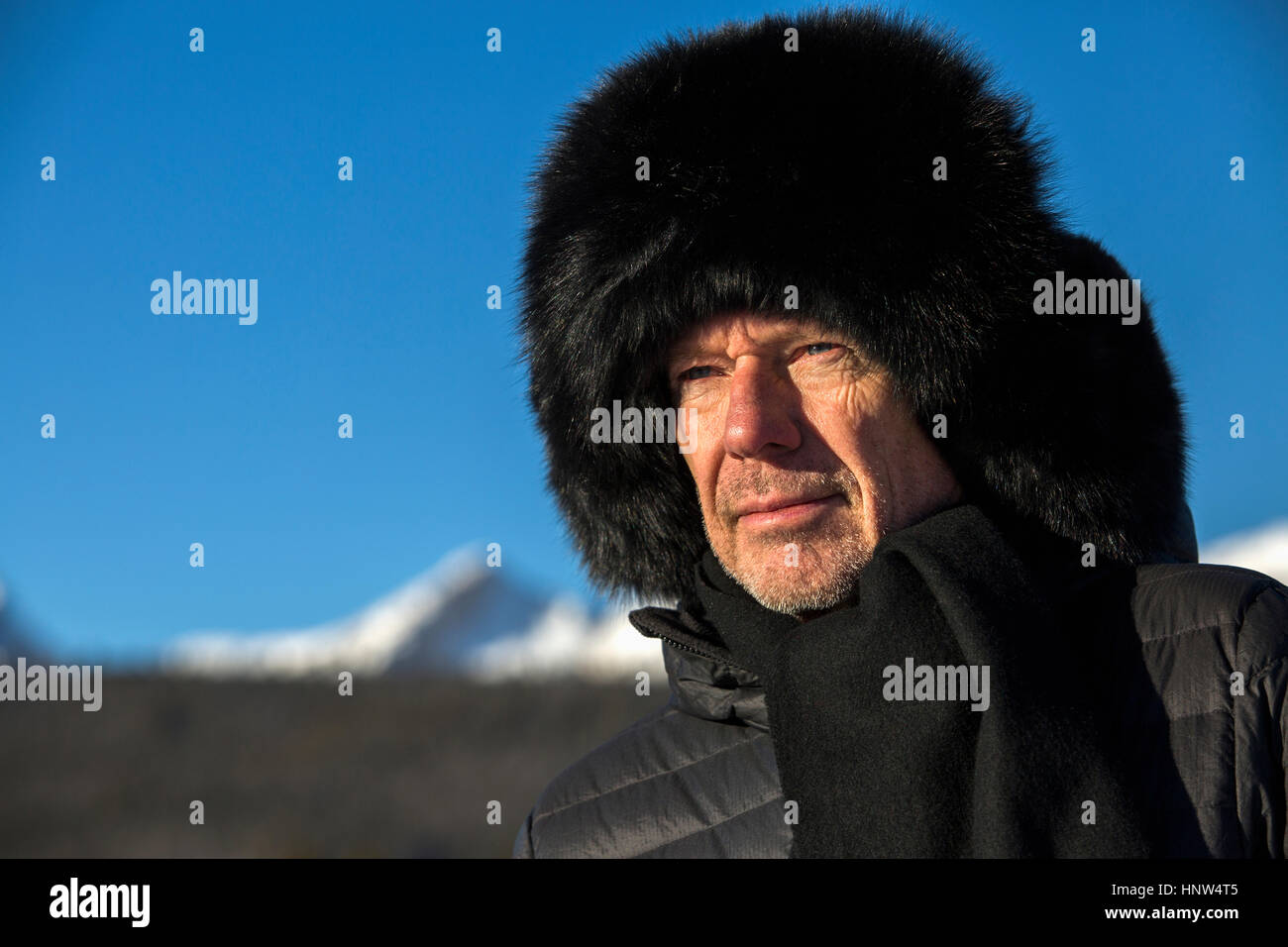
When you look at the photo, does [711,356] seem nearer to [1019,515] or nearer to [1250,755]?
[1019,515]

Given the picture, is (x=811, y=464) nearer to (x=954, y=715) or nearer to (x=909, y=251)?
(x=909, y=251)

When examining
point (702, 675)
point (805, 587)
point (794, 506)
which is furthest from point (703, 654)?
point (794, 506)

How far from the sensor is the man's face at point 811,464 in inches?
109

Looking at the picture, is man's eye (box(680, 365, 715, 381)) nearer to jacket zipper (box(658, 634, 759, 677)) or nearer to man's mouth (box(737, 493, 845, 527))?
man's mouth (box(737, 493, 845, 527))

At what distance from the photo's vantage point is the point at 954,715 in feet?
7.64

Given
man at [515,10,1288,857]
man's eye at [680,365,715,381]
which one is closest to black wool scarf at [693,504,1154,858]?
man at [515,10,1288,857]

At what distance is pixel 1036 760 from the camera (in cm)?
219

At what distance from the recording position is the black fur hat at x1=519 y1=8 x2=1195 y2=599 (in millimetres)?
2756

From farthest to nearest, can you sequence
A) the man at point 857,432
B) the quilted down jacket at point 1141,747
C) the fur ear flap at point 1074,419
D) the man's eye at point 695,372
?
the man's eye at point 695,372 → the fur ear flap at point 1074,419 → the man at point 857,432 → the quilted down jacket at point 1141,747

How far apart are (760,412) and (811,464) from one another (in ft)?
0.49

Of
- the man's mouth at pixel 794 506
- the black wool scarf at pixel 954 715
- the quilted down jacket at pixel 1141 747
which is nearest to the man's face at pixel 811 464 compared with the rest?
the man's mouth at pixel 794 506

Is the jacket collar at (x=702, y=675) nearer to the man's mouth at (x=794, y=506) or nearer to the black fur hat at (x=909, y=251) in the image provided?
the man's mouth at (x=794, y=506)
